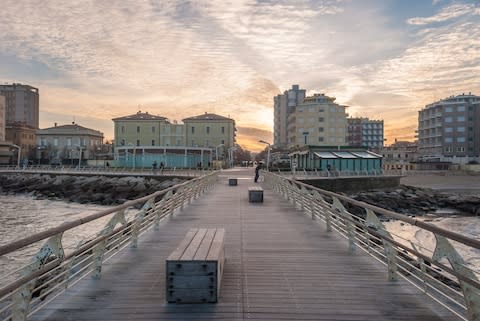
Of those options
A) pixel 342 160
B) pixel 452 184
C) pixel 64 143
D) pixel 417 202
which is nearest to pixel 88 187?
pixel 342 160

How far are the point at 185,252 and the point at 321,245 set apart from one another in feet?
13.2

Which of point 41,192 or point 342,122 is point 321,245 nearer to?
point 41,192

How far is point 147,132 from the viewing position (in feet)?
295

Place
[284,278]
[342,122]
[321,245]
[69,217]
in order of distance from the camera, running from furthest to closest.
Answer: [342,122] < [69,217] < [321,245] < [284,278]

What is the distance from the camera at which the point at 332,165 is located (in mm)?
45719

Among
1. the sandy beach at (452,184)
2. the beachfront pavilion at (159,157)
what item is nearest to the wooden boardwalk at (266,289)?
the sandy beach at (452,184)

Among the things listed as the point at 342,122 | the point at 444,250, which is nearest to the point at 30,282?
the point at 444,250

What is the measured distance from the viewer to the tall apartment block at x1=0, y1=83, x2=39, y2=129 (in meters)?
145

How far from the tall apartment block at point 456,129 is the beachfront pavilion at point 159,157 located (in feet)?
213

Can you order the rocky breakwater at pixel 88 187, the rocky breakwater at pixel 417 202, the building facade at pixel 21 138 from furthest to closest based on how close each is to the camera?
the building facade at pixel 21 138 < the rocky breakwater at pixel 88 187 < the rocky breakwater at pixel 417 202

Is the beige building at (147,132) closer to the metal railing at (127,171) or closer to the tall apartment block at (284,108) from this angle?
the metal railing at (127,171)

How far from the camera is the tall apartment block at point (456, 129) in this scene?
307 ft

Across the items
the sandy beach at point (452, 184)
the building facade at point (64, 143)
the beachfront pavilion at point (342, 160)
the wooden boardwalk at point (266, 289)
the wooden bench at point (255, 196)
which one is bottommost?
the sandy beach at point (452, 184)

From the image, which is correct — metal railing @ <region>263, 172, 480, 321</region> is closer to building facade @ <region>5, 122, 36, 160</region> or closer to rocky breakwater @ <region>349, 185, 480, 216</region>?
rocky breakwater @ <region>349, 185, 480, 216</region>
